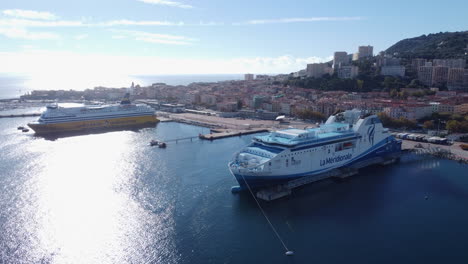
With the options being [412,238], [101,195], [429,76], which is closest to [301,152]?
[412,238]

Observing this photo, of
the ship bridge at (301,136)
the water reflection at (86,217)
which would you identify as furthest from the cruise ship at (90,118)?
the ship bridge at (301,136)

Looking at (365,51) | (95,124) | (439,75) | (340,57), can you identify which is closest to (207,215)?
(95,124)

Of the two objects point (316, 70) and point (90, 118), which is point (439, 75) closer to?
point (316, 70)

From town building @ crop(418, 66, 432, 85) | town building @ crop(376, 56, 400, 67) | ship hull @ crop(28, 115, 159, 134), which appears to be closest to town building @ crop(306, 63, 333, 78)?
town building @ crop(376, 56, 400, 67)

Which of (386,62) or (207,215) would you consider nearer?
(207,215)

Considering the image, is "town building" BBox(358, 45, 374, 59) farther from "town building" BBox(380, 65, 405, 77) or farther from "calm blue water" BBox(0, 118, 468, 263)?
"calm blue water" BBox(0, 118, 468, 263)

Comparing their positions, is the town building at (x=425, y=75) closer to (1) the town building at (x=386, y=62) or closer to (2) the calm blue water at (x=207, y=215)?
(1) the town building at (x=386, y=62)
